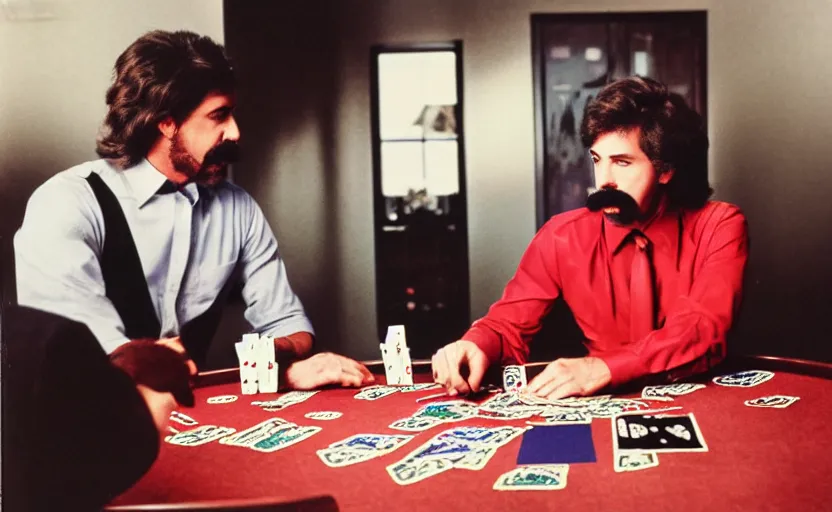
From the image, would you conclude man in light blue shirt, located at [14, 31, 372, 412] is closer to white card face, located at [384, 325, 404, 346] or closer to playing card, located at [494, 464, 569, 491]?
white card face, located at [384, 325, 404, 346]

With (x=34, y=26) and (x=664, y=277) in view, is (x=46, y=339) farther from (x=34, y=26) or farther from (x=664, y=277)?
(x=664, y=277)

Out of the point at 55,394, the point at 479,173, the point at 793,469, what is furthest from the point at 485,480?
the point at 479,173

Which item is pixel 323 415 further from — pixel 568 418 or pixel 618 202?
pixel 618 202

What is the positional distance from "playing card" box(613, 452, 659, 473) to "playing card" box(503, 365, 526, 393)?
57 centimetres

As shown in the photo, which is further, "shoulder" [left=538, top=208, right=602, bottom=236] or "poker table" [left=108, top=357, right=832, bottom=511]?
"shoulder" [left=538, top=208, right=602, bottom=236]

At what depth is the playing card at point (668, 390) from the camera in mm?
1613

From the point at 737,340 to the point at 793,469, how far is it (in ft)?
3.08

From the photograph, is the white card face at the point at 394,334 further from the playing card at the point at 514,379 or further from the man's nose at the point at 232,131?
the man's nose at the point at 232,131

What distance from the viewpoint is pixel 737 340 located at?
6.53ft

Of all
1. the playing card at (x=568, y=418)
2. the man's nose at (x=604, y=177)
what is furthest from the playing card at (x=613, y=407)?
the man's nose at (x=604, y=177)

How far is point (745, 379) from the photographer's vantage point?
176cm

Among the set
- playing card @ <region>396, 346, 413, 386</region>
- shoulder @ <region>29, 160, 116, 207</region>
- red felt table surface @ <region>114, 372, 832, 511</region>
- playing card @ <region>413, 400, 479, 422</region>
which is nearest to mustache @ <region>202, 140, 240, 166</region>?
shoulder @ <region>29, 160, 116, 207</region>

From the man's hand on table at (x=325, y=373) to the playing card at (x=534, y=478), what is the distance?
815mm

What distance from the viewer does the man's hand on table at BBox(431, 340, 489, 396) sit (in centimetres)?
172
